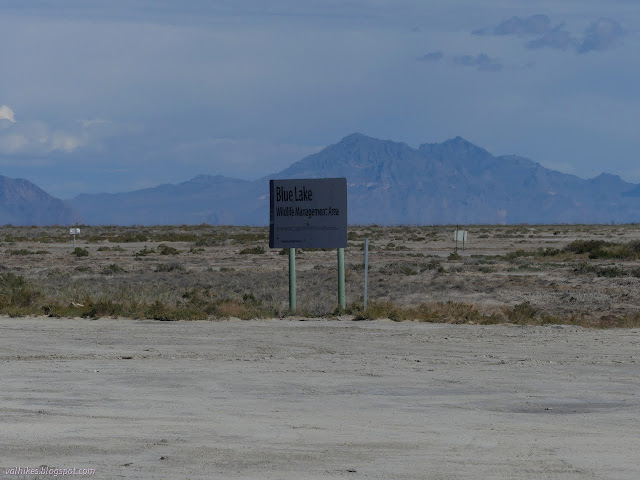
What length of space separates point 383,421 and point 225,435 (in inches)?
77.3

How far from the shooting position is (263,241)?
268ft

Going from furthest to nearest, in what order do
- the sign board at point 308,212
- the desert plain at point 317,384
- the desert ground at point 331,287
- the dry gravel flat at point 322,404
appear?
the sign board at point 308,212
the desert ground at point 331,287
the desert plain at point 317,384
the dry gravel flat at point 322,404

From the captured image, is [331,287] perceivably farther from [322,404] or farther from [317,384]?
[322,404]

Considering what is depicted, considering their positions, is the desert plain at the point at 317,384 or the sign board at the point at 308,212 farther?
the sign board at the point at 308,212

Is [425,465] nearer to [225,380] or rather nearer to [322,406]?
[322,406]

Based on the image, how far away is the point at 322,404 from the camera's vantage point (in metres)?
12.7

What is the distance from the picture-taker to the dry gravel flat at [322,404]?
376 inches

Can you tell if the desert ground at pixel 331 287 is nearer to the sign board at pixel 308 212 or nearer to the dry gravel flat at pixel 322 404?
the sign board at pixel 308 212

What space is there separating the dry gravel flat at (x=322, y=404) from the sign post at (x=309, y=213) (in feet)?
15.9

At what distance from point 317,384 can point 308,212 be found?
11.7 metres

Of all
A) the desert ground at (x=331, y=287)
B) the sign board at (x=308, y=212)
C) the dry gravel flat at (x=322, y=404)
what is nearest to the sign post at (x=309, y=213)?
the sign board at (x=308, y=212)

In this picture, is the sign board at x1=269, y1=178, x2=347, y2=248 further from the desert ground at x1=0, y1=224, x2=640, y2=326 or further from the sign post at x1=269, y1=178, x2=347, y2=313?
the desert ground at x1=0, y1=224, x2=640, y2=326

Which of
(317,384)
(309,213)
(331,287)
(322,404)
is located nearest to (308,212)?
(309,213)

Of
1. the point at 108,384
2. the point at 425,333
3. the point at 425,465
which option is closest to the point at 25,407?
the point at 108,384
